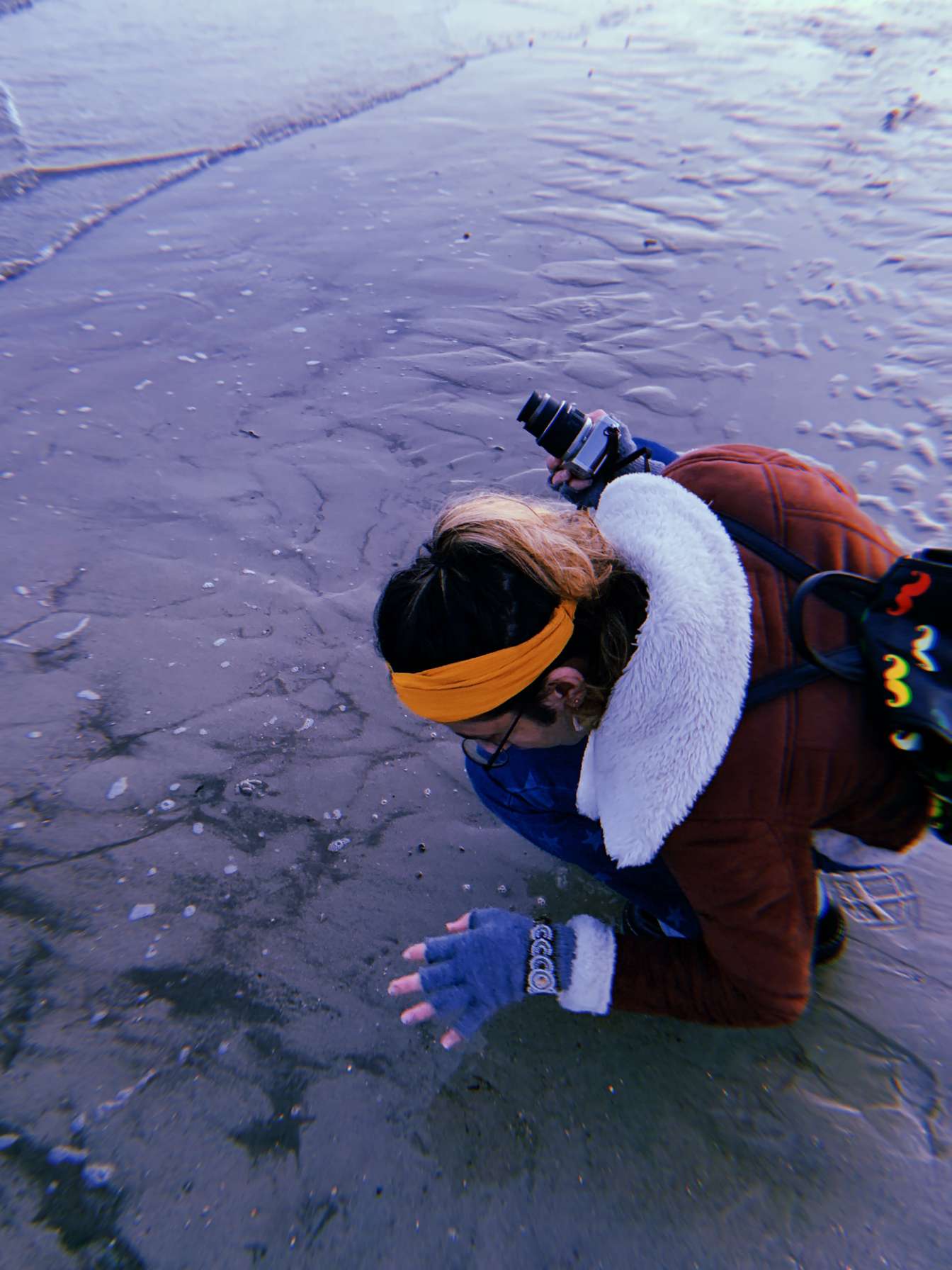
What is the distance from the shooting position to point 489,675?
1.22m

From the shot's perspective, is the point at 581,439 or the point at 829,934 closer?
the point at 829,934

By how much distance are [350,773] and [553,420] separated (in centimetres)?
112

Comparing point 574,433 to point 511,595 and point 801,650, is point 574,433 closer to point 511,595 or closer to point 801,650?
point 511,595

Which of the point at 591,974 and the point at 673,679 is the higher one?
the point at 673,679

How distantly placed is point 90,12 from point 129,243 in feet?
25.9

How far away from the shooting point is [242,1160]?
4.78ft

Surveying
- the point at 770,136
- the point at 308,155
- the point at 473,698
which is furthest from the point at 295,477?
the point at 770,136

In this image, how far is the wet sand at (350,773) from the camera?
4.72 feet

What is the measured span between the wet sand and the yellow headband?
2.76ft

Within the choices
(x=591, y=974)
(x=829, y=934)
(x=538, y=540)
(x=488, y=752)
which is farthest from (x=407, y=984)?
(x=829, y=934)

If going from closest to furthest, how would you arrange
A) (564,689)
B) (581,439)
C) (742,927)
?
1. (742,927)
2. (564,689)
3. (581,439)

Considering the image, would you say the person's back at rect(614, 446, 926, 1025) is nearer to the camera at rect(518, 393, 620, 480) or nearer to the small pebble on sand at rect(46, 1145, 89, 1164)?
the camera at rect(518, 393, 620, 480)

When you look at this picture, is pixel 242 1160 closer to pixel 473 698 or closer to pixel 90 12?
pixel 473 698

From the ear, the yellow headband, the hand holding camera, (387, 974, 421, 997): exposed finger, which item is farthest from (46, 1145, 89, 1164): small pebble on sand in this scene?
the hand holding camera
